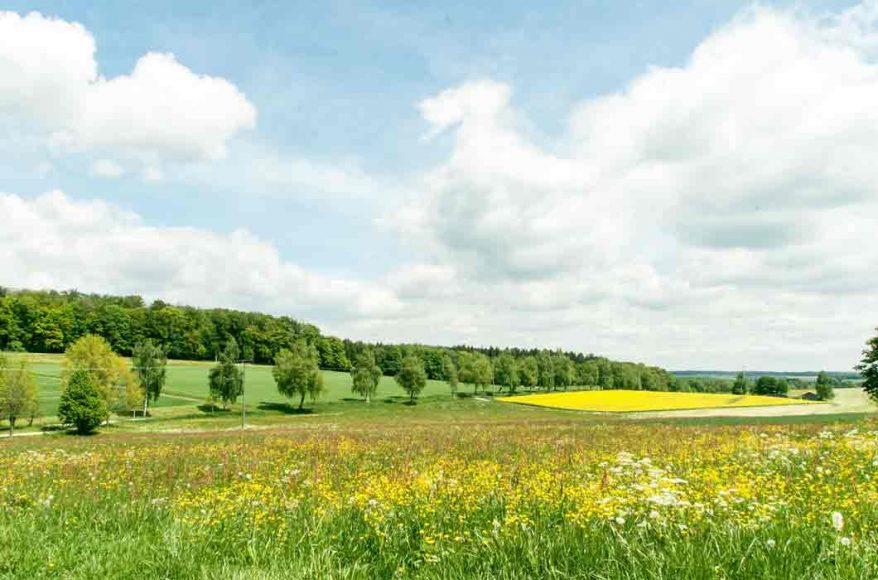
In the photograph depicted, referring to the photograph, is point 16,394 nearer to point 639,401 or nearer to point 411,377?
point 411,377

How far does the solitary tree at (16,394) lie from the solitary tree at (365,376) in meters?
46.2

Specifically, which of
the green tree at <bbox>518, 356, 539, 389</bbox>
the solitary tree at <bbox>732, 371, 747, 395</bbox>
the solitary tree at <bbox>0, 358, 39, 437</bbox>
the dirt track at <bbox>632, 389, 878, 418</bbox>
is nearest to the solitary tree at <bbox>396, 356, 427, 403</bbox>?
the green tree at <bbox>518, 356, 539, 389</bbox>

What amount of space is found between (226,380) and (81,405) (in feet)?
80.5

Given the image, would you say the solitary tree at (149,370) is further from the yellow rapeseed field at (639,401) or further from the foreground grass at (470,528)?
the foreground grass at (470,528)

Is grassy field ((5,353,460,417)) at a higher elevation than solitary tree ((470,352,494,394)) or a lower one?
lower

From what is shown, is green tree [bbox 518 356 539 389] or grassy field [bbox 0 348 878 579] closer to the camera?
grassy field [bbox 0 348 878 579]

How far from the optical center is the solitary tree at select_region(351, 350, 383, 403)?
305ft

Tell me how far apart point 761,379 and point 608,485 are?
617 feet

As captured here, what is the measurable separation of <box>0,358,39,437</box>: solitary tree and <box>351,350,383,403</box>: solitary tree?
151 ft

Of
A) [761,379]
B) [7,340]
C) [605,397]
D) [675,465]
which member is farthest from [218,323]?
[761,379]

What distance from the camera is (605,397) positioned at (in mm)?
97750

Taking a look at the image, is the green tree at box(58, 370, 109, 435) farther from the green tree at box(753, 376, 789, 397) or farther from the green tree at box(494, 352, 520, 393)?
the green tree at box(753, 376, 789, 397)

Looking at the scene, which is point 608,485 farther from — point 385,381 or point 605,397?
point 385,381

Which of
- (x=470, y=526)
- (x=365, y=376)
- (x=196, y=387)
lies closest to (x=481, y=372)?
(x=365, y=376)
